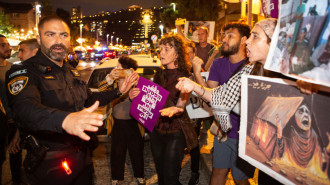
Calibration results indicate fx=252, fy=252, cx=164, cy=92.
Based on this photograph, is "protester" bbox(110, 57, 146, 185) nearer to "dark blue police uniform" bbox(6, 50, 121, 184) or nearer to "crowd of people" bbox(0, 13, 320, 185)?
"crowd of people" bbox(0, 13, 320, 185)

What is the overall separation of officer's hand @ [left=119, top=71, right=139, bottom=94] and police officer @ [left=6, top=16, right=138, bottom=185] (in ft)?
1.66

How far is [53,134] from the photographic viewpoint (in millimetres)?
2346

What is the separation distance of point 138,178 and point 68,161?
1.98 m

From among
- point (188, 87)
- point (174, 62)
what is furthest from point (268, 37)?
point (174, 62)

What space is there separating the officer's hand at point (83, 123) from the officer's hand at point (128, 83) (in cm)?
143

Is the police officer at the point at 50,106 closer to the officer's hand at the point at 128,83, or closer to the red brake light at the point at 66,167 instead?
the red brake light at the point at 66,167

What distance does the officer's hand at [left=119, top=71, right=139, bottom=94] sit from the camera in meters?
3.10

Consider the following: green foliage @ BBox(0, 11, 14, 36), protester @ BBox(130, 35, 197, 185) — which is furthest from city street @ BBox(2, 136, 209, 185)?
green foliage @ BBox(0, 11, 14, 36)

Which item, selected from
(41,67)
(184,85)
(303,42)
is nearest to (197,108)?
(184,85)

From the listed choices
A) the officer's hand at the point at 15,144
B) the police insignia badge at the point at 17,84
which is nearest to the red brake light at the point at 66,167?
the police insignia badge at the point at 17,84

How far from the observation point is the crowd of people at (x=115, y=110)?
1.96 m

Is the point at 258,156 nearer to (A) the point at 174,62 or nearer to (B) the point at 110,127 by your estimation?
(A) the point at 174,62

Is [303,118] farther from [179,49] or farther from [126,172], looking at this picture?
[126,172]

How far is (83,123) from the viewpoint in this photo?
1577 millimetres
